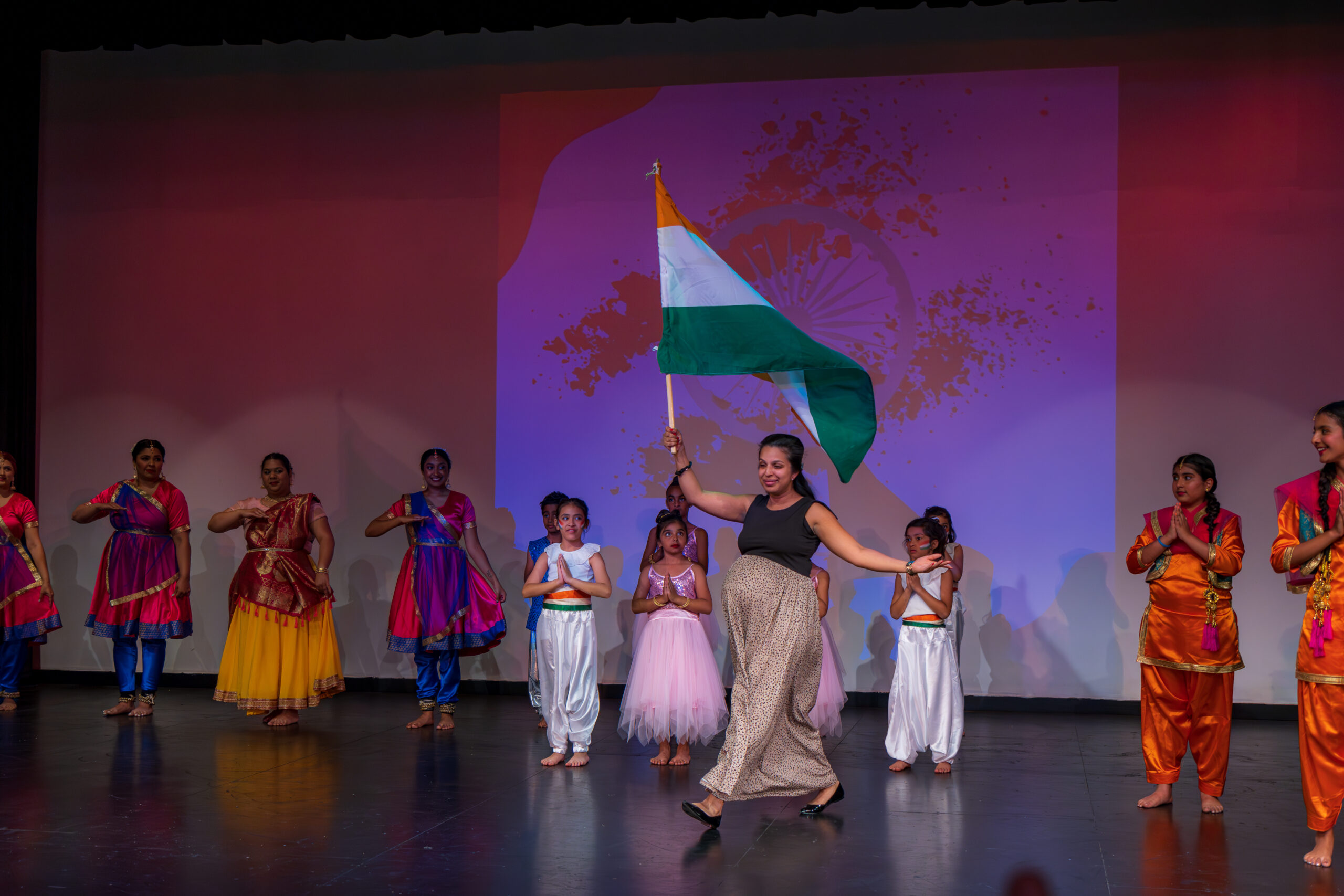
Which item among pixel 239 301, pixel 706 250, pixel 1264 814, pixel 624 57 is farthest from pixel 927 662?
pixel 239 301

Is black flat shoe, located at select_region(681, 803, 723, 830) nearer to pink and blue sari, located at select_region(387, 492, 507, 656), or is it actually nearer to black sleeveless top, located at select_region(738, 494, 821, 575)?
black sleeveless top, located at select_region(738, 494, 821, 575)

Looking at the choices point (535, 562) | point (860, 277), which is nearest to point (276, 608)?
point (535, 562)

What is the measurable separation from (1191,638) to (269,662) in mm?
4763

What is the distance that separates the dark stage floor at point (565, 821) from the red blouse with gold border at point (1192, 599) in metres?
0.61

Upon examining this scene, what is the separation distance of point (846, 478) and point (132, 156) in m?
6.69

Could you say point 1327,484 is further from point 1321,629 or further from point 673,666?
point 673,666

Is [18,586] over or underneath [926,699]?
over

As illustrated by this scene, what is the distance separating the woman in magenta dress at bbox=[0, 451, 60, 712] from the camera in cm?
732

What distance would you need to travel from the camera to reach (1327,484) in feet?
13.7

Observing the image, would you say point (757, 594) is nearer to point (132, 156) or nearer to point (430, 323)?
point (430, 323)

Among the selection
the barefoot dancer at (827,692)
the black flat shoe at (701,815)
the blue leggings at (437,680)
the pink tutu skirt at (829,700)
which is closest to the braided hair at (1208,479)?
the barefoot dancer at (827,692)

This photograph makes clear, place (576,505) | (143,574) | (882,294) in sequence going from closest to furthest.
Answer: (576,505), (143,574), (882,294)

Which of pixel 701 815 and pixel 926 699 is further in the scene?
pixel 926 699

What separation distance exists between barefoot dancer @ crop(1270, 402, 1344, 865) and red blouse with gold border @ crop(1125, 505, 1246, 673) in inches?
21.9
